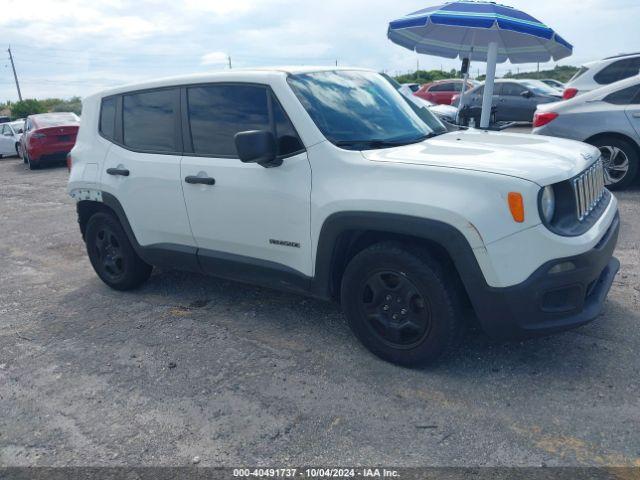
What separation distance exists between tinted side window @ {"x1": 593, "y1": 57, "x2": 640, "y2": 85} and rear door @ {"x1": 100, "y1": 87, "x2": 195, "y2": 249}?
6.71 m

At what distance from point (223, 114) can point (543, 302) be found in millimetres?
2397

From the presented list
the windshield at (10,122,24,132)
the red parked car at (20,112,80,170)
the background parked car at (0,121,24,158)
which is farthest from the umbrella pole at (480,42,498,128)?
the windshield at (10,122,24,132)

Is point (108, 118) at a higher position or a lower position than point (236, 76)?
lower

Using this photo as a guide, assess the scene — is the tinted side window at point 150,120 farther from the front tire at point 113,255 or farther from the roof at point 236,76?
the front tire at point 113,255

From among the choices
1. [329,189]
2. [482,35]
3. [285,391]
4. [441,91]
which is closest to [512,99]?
[441,91]

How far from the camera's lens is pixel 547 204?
2.88m

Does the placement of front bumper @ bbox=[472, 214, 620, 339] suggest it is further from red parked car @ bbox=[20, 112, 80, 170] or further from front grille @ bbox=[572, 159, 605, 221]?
red parked car @ bbox=[20, 112, 80, 170]

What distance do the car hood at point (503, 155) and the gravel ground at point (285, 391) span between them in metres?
1.14

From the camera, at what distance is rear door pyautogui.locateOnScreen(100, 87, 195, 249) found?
414 cm

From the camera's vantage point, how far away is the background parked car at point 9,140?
18.2m

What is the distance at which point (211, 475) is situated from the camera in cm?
254

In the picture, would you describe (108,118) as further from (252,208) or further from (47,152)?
(47,152)

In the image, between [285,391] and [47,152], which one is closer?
[285,391]

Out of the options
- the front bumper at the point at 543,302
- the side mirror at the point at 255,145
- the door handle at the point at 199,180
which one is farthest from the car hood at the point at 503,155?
the door handle at the point at 199,180
